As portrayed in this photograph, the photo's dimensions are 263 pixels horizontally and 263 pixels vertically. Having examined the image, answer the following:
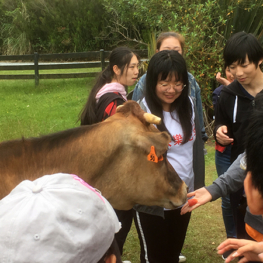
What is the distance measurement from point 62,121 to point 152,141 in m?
7.95

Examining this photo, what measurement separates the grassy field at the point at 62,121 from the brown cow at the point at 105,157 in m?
2.04

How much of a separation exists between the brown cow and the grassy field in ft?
6.68

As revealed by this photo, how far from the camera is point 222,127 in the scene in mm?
3309

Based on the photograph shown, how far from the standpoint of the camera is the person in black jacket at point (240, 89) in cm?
325

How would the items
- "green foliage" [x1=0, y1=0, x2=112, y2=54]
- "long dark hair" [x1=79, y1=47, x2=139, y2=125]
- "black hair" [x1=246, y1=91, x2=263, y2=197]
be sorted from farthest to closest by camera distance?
"green foliage" [x1=0, y1=0, x2=112, y2=54] → "long dark hair" [x1=79, y1=47, x2=139, y2=125] → "black hair" [x1=246, y1=91, x2=263, y2=197]

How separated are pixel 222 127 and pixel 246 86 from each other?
493 mm

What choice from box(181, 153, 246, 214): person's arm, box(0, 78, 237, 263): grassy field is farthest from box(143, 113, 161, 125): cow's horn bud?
box(0, 78, 237, 263): grassy field

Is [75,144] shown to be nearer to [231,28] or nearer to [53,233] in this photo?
[53,233]

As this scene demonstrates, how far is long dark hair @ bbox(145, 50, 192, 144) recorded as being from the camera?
286 centimetres

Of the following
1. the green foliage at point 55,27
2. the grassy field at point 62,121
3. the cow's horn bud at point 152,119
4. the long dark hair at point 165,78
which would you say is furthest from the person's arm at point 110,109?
the green foliage at point 55,27

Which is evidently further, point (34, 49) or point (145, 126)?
point (34, 49)

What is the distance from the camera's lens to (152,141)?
2.50 metres

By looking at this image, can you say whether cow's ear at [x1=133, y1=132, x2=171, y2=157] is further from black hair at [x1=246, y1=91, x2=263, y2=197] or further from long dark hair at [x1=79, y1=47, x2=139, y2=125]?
long dark hair at [x1=79, y1=47, x2=139, y2=125]

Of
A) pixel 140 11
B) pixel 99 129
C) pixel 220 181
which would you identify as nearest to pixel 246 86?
pixel 220 181
